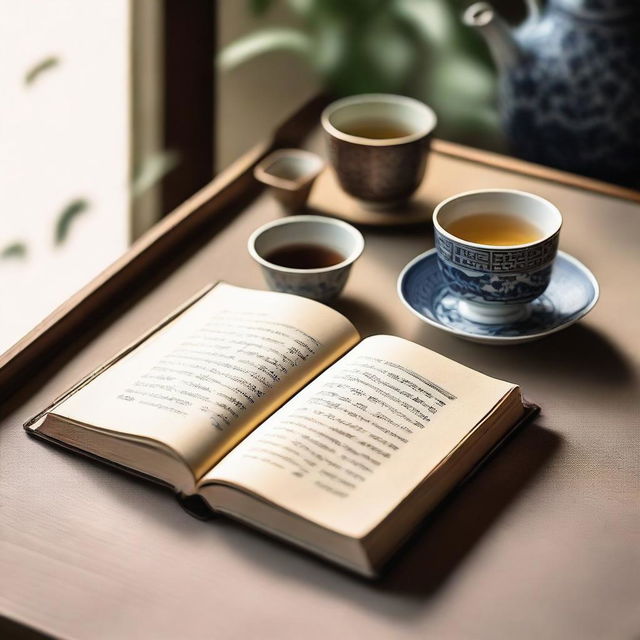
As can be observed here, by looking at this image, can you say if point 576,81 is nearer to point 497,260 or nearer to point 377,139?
point 377,139

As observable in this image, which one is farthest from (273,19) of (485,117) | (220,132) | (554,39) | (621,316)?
(621,316)

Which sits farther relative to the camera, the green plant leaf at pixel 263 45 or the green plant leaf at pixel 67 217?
the green plant leaf at pixel 67 217

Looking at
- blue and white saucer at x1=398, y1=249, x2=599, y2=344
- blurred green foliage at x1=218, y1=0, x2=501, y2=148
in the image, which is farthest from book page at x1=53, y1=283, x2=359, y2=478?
blurred green foliage at x1=218, y1=0, x2=501, y2=148

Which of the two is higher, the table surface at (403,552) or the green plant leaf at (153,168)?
the table surface at (403,552)

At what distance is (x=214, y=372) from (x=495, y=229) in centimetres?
31

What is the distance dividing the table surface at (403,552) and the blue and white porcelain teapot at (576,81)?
349 millimetres

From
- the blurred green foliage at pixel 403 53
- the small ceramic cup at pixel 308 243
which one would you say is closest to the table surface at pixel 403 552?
the small ceramic cup at pixel 308 243

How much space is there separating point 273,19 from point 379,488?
3.83 feet

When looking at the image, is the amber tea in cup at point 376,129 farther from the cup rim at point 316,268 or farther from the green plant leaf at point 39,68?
the green plant leaf at point 39,68

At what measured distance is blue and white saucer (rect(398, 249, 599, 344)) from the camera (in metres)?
0.94

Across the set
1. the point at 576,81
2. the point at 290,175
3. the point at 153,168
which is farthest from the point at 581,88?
the point at 153,168

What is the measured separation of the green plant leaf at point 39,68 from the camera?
5.34 ft

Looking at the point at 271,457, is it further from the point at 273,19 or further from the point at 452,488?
the point at 273,19

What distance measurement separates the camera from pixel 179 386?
825 mm
